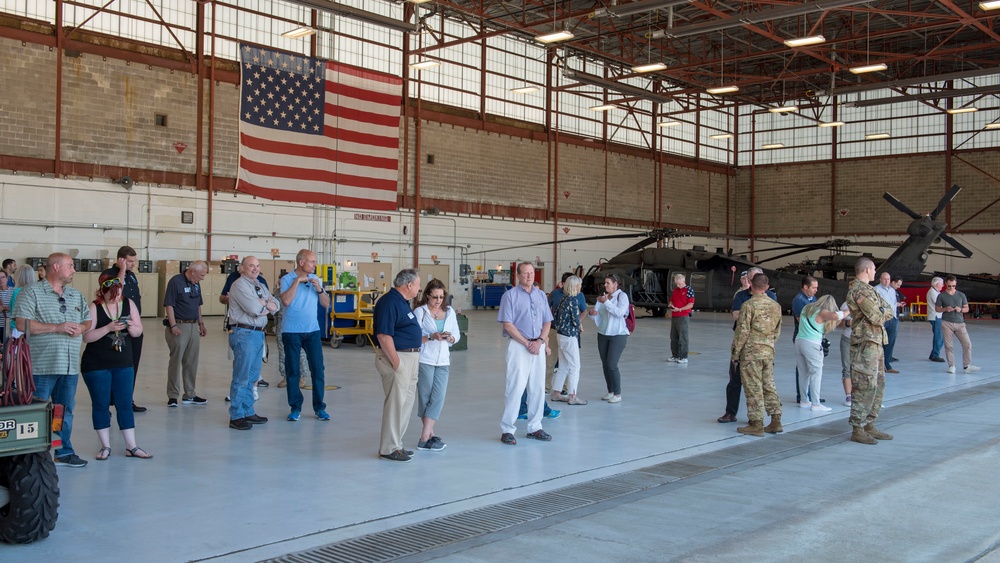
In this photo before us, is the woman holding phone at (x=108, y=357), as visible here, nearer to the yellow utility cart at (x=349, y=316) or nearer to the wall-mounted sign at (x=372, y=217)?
the yellow utility cart at (x=349, y=316)

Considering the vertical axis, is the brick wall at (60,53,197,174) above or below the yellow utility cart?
above

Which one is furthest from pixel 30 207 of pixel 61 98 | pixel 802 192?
pixel 802 192

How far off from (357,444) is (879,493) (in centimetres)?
410

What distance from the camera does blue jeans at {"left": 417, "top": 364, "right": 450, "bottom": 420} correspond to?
677cm

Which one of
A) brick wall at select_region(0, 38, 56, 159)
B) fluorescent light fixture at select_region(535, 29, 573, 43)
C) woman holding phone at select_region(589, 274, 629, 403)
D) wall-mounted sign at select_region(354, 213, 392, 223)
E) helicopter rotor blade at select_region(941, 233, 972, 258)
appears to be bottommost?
woman holding phone at select_region(589, 274, 629, 403)

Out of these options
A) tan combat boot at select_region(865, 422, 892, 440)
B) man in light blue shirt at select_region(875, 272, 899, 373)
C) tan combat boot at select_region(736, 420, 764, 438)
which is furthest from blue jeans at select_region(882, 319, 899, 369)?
tan combat boot at select_region(736, 420, 764, 438)

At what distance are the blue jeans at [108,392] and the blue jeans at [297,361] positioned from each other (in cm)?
200

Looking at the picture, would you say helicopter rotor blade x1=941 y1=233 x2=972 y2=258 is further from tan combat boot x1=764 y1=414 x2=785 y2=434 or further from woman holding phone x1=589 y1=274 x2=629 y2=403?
tan combat boot x1=764 y1=414 x2=785 y2=434

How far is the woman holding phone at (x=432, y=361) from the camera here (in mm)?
6742

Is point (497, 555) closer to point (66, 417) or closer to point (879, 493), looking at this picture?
point (879, 493)

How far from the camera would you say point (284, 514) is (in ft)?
16.1

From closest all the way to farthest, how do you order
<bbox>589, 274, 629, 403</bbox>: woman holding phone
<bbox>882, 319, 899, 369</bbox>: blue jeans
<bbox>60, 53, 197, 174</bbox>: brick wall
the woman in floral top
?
1. the woman in floral top
2. <bbox>589, 274, 629, 403</bbox>: woman holding phone
3. <bbox>882, 319, 899, 369</bbox>: blue jeans
4. <bbox>60, 53, 197, 174</bbox>: brick wall

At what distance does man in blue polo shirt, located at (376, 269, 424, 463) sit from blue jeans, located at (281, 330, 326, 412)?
6.19 ft

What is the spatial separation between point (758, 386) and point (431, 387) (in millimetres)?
3101
